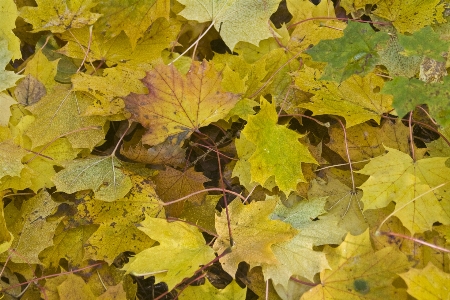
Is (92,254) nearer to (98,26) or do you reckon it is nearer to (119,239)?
(119,239)

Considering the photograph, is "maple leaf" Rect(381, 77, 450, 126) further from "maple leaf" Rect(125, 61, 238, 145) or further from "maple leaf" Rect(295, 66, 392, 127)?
"maple leaf" Rect(125, 61, 238, 145)

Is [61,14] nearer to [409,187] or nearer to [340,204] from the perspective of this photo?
[340,204]

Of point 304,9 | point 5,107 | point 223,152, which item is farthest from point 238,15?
point 5,107

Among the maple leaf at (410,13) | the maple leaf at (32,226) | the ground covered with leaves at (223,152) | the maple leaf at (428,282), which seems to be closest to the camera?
the maple leaf at (428,282)

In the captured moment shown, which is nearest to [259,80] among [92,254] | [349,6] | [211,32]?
[211,32]

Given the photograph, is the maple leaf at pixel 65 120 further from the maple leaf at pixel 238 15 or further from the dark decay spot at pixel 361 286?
the dark decay spot at pixel 361 286

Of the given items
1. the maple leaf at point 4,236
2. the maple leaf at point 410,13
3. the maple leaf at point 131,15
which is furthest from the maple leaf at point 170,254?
the maple leaf at point 410,13

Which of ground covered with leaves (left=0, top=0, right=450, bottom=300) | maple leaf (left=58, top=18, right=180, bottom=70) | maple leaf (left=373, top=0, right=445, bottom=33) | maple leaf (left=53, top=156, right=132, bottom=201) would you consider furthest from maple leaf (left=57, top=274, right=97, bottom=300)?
maple leaf (left=373, top=0, right=445, bottom=33)
